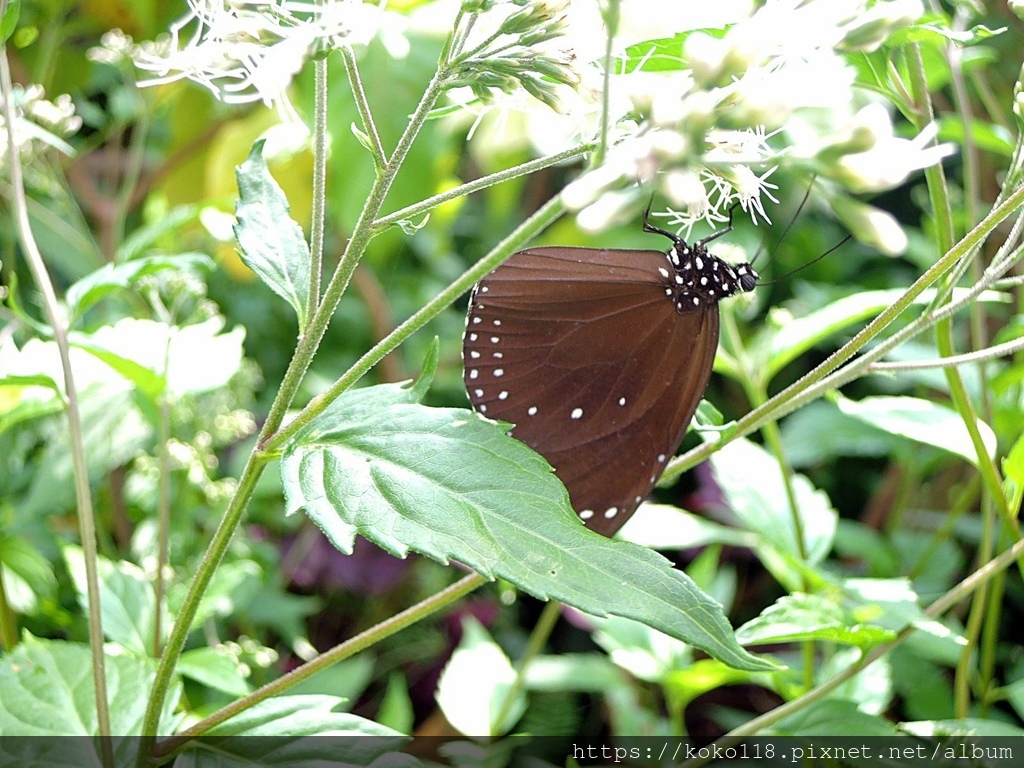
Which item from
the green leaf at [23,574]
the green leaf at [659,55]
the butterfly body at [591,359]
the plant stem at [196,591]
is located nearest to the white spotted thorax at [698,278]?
the butterfly body at [591,359]

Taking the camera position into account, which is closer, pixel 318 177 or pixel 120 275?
pixel 318 177

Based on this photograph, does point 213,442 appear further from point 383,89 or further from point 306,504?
point 306,504

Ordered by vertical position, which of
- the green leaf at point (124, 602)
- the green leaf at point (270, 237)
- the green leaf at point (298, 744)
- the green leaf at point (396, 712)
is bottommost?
the green leaf at point (396, 712)

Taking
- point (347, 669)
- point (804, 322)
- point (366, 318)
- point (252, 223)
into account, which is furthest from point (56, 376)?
point (366, 318)

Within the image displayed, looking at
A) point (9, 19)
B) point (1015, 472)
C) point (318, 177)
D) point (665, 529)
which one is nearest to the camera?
point (318, 177)

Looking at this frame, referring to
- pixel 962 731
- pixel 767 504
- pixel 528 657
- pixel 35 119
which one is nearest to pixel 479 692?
pixel 528 657

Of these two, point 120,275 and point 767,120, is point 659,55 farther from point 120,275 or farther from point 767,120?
point 120,275

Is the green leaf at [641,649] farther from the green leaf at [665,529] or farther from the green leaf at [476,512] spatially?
the green leaf at [476,512]
